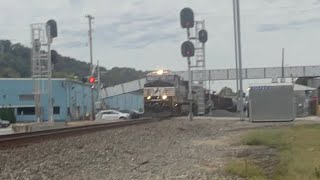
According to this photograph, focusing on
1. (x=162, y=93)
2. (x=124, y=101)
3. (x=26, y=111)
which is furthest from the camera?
(x=124, y=101)

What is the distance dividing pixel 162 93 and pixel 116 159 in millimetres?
30379

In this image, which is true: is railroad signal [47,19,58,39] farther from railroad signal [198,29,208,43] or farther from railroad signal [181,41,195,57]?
railroad signal [198,29,208,43]

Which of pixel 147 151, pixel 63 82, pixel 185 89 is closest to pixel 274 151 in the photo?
pixel 147 151

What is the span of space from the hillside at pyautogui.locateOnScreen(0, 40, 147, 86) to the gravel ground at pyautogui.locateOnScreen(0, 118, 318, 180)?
3992 inches

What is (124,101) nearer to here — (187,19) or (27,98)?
(27,98)

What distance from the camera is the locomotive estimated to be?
158 ft

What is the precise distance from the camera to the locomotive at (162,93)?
4812 cm

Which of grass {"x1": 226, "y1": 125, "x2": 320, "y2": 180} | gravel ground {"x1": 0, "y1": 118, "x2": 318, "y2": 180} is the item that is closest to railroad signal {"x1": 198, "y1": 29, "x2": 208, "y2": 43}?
grass {"x1": 226, "y1": 125, "x2": 320, "y2": 180}

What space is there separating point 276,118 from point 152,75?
12.6 m

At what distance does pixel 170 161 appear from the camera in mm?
17625

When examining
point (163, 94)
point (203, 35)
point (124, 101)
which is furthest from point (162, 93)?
point (124, 101)

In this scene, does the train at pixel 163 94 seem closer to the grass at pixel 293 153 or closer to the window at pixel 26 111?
the grass at pixel 293 153

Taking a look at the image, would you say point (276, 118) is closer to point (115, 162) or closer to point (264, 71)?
point (115, 162)

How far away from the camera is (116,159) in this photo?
17734 mm
